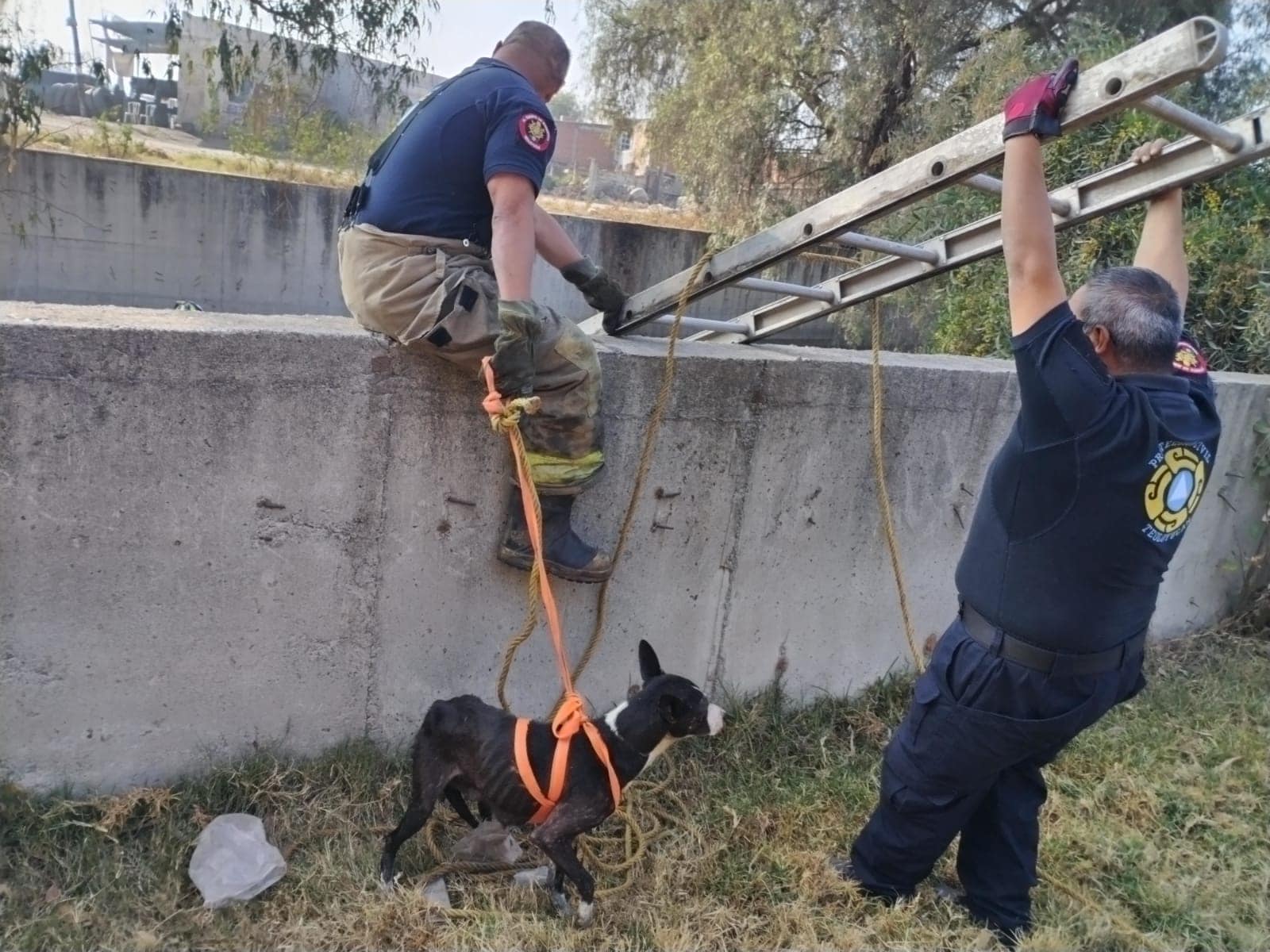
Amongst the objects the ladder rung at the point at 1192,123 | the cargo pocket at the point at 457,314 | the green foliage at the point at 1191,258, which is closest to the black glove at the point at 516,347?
the cargo pocket at the point at 457,314

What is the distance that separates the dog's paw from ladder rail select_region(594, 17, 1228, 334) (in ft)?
6.62

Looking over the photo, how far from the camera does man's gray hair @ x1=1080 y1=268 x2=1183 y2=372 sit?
8.48 ft

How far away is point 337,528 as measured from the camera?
319 cm

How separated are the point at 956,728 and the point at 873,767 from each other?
1196 millimetres

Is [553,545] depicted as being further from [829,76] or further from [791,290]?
[829,76]

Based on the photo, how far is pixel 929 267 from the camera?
363 centimetres

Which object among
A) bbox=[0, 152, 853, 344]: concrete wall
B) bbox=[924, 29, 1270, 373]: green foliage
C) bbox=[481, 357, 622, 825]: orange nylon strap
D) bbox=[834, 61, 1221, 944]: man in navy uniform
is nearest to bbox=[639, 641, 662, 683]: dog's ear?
bbox=[481, 357, 622, 825]: orange nylon strap

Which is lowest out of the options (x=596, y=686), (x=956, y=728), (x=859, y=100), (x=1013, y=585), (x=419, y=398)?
(x=596, y=686)

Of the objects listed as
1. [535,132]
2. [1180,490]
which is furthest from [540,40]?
[1180,490]

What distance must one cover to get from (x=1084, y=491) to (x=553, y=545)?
163cm

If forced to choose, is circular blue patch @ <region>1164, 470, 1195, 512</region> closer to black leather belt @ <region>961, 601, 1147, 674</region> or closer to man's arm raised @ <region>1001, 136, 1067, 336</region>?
black leather belt @ <region>961, 601, 1147, 674</region>

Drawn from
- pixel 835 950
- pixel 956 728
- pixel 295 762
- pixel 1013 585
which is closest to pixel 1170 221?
pixel 1013 585

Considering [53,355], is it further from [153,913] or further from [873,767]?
[873,767]

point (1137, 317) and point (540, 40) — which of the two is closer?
point (1137, 317)
